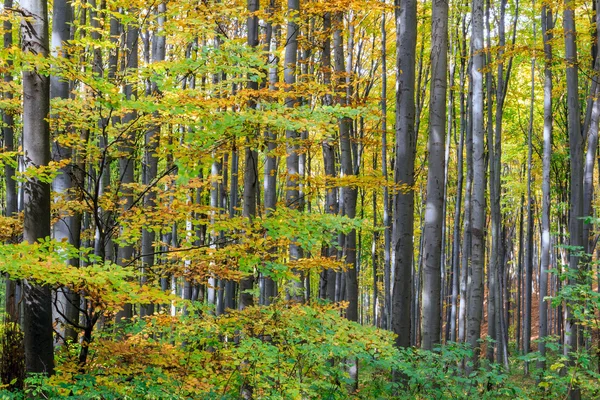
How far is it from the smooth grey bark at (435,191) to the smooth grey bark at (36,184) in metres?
4.50

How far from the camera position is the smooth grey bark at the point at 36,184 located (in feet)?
14.2

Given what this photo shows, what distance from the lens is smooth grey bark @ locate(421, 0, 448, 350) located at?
249 inches

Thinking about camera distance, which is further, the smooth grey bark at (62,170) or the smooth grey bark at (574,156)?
the smooth grey bark at (574,156)

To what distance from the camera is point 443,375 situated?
5562 millimetres

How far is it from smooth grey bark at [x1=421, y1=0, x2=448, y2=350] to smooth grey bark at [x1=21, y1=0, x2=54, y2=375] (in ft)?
14.7

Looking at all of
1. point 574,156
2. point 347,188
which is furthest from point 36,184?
point 574,156

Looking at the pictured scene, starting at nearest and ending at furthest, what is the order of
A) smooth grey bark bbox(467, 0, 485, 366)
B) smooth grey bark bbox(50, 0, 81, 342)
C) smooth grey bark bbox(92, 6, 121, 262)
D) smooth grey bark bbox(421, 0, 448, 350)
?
smooth grey bark bbox(92, 6, 121, 262), smooth grey bark bbox(50, 0, 81, 342), smooth grey bark bbox(421, 0, 448, 350), smooth grey bark bbox(467, 0, 485, 366)

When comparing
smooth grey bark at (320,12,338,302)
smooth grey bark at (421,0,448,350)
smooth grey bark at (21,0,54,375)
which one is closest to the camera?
smooth grey bark at (21,0,54,375)

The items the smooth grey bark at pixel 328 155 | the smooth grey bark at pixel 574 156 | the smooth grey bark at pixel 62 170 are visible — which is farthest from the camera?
the smooth grey bark at pixel 574 156

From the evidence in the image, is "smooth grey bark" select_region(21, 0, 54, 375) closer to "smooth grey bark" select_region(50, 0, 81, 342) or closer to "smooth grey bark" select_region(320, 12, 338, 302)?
"smooth grey bark" select_region(50, 0, 81, 342)

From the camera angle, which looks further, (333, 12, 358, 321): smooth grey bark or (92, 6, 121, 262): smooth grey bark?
(333, 12, 358, 321): smooth grey bark

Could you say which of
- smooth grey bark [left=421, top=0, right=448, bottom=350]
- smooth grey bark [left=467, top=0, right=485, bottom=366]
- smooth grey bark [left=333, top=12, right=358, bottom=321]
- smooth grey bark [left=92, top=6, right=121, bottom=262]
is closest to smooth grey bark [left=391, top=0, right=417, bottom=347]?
smooth grey bark [left=421, top=0, right=448, bottom=350]

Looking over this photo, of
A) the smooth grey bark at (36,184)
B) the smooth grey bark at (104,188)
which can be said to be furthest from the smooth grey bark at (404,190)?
the smooth grey bark at (36,184)

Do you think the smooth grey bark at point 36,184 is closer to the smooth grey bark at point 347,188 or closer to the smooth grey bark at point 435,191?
the smooth grey bark at point 435,191
